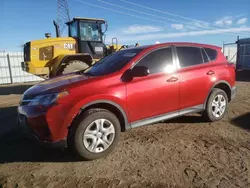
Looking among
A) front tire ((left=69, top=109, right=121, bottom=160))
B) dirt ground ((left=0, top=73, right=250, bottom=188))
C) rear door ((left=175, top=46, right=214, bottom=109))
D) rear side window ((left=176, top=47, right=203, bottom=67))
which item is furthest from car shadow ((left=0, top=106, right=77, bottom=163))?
rear side window ((left=176, top=47, right=203, bottom=67))

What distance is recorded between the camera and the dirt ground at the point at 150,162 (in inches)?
120

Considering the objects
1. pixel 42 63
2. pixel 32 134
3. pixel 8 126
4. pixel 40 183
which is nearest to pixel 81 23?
pixel 42 63

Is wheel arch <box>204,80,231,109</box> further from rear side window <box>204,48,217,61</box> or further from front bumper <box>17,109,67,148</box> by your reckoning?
front bumper <box>17,109,67,148</box>

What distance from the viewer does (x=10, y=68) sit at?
17.6 meters

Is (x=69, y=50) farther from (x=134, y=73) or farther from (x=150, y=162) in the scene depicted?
(x=150, y=162)

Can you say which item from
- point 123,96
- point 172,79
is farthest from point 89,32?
point 123,96

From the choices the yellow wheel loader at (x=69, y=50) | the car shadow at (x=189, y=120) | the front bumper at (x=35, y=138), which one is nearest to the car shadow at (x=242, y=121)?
the car shadow at (x=189, y=120)

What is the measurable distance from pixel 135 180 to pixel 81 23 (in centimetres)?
916

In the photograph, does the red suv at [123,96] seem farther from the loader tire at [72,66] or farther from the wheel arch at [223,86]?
the loader tire at [72,66]

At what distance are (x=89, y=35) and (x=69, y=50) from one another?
1193 mm

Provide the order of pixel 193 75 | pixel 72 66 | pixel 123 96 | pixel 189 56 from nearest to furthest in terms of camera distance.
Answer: pixel 123 96
pixel 193 75
pixel 189 56
pixel 72 66

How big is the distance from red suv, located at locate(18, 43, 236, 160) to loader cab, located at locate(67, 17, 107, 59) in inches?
256

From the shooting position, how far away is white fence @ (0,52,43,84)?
17.5 meters

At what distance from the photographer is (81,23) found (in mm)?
10812
